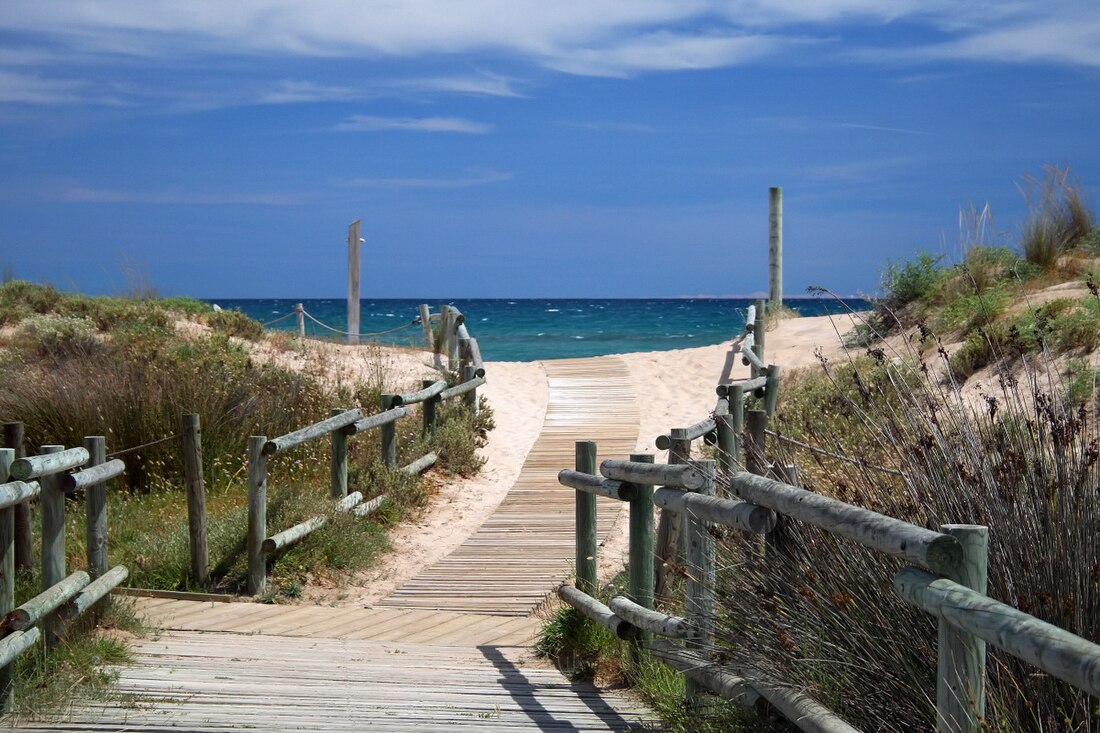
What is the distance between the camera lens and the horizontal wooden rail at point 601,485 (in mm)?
5473

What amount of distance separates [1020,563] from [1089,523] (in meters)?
0.24

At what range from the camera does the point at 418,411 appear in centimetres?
1401

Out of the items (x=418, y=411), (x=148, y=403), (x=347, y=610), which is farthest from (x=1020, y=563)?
(x=418, y=411)

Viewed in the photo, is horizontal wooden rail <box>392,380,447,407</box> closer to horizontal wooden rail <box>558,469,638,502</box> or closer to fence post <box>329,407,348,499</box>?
fence post <box>329,407,348,499</box>

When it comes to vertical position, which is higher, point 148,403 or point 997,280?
point 997,280

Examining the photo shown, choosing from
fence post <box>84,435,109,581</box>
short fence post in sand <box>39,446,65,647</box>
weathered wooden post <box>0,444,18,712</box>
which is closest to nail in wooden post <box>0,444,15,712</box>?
weathered wooden post <box>0,444,18,712</box>

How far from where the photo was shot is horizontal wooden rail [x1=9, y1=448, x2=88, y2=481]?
15.5ft

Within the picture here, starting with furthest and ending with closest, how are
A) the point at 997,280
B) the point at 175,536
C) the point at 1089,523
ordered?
the point at 997,280 < the point at 175,536 < the point at 1089,523

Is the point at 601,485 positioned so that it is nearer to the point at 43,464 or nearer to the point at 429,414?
the point at 43,464

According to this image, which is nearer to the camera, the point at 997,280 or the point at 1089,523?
the point at 1089,523

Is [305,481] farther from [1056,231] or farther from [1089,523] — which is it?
[1056,231]

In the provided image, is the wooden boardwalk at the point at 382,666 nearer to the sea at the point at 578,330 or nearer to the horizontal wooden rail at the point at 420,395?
the horizontal wooden rail at the point at 420,395

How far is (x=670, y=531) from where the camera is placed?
21.4 ft

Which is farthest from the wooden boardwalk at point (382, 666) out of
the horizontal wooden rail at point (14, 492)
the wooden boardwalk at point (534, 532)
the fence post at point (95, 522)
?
the horizontal wooden rail at point (14, 492)
